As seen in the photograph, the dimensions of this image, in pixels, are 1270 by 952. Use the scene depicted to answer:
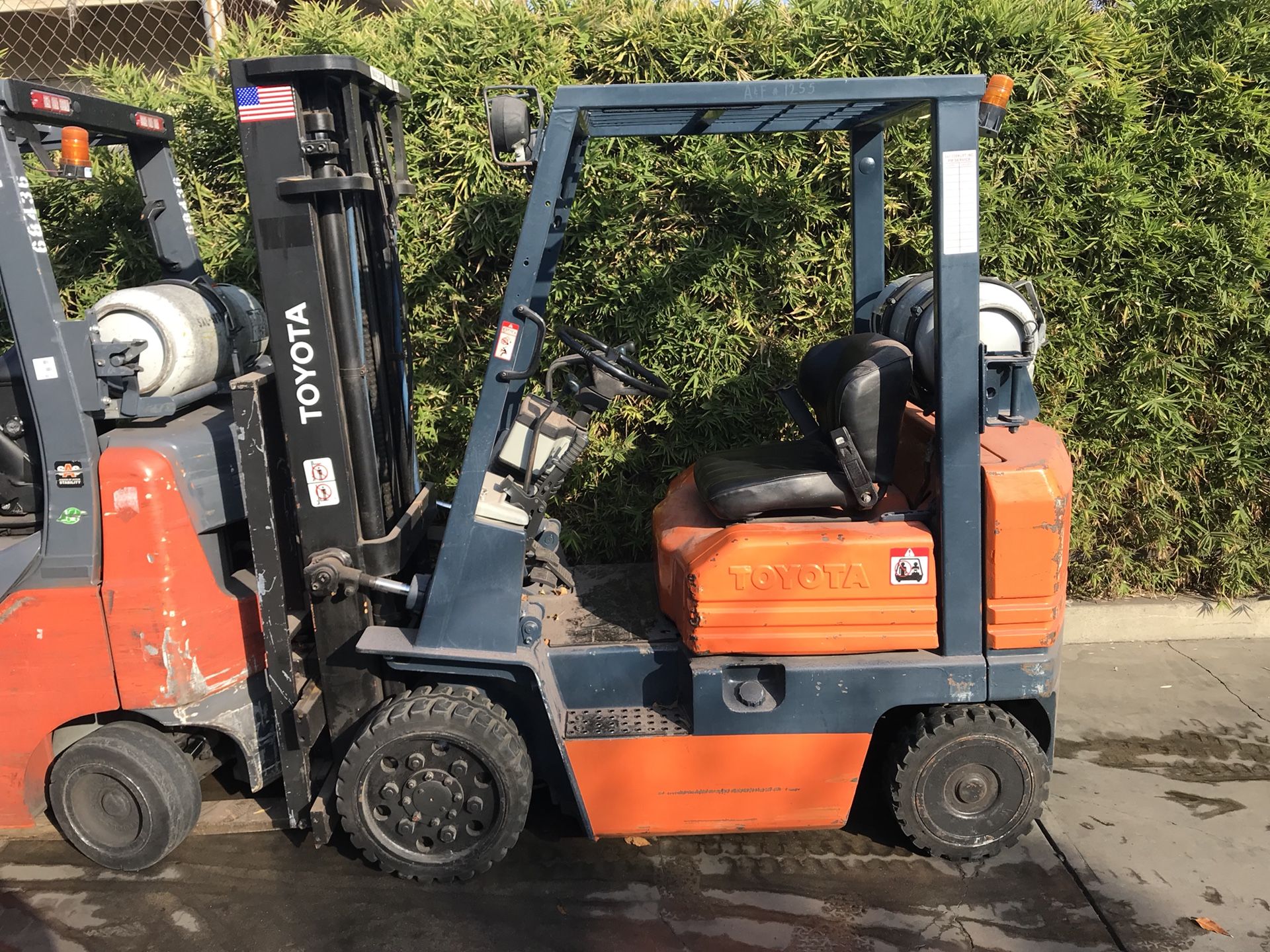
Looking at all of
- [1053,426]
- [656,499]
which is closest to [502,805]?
[656,499]

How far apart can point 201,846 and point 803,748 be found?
219 cm

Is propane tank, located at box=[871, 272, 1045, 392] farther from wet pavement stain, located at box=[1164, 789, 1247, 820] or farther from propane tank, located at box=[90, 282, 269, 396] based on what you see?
propane tank, located at box=[90, 282, 269, 396]

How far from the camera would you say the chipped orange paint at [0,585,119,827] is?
2.94 meters

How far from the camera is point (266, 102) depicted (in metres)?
2.68

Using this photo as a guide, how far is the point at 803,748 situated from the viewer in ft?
9.74

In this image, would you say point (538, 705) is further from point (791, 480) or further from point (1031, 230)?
point (1031, 230)

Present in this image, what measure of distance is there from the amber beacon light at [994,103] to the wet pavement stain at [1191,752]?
260cm

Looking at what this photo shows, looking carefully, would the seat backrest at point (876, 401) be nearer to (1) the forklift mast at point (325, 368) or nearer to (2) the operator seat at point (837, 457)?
Answer: (2) the operator seat at point (837, 457)

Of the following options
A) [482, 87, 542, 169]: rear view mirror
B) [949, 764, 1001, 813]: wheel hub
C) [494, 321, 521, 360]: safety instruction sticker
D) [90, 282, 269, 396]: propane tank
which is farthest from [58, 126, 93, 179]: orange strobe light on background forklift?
[949, 764, 1001, 813]: wheel hub

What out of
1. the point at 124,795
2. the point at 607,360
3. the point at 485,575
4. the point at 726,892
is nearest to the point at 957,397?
the point at 607,360

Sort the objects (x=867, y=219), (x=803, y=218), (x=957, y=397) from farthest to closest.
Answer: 1. (x=803, y=218)
2. (x=867, y=219)
3. (x=957, y=397)

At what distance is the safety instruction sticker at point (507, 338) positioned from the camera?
279 cm

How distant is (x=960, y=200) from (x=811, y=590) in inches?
49.0

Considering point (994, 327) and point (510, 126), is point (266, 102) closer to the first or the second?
point (510, 126)
